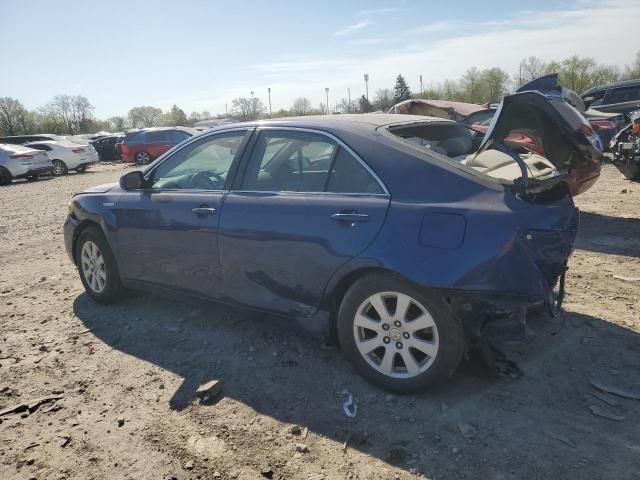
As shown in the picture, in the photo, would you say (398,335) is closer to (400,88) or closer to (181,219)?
(181,219)

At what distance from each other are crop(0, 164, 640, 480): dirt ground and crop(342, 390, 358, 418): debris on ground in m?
0.03

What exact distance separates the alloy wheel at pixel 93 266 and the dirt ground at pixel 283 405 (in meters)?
0.26

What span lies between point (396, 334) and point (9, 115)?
294 feet

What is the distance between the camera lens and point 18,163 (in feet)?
61.7

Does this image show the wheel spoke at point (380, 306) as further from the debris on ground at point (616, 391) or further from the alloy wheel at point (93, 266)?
the alloy wheel at point (93, 266)

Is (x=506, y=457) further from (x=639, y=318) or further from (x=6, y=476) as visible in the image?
(x=6, y=476)

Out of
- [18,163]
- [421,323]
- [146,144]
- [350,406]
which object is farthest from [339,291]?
[146,144]

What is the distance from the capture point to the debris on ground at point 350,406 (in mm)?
2925

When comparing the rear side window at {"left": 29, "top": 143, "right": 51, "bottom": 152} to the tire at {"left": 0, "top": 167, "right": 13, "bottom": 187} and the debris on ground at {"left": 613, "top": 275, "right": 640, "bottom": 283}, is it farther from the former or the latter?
the debris on ground at {"left": 613, "top": 275, "right": 640, "bottom": 283}

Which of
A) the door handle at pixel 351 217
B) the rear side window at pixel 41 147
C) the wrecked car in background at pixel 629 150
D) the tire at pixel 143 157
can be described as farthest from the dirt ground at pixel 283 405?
the rear side window at pixel 41 147

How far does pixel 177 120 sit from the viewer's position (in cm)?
9794

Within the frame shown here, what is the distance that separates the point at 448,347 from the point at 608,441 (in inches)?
34.9

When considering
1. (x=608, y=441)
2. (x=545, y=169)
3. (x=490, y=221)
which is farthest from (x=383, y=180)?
(x=608, y=441)

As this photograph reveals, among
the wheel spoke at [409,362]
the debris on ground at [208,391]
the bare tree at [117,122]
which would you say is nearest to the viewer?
the wheel spoke at [409,362]
